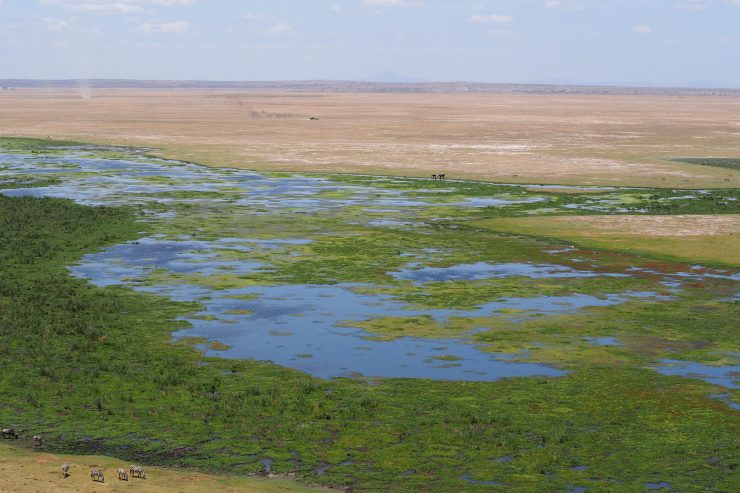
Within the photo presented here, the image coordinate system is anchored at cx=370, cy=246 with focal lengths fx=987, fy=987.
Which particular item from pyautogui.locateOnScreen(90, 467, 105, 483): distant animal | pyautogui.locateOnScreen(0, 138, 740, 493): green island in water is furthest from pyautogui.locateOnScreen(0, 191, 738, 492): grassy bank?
pyautogui.locateOnScreen(90, 467, 105, 483): distant animal

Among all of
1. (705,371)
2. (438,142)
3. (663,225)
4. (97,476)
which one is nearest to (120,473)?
(97,476)

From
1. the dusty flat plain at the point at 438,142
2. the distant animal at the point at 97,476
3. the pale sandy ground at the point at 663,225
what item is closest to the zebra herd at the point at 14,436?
the distant animal at the point at 97,476

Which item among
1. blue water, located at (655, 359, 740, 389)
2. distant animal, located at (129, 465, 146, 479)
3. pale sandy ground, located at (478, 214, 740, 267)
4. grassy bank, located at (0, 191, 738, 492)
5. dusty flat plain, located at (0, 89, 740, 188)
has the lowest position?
grassy bank, located at (0, 191, 738, 492)

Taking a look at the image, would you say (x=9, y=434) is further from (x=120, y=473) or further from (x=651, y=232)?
(x=651, y=232)

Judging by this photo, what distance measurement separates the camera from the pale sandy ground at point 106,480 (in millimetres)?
16891

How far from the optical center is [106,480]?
17312mm

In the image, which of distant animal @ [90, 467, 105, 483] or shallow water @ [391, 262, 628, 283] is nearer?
distant animal @ [90, 467, 105, 483]

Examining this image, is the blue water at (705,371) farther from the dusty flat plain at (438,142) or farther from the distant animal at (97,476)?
the dusty flat plain at (438,142)

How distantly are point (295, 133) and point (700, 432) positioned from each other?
95898 mm

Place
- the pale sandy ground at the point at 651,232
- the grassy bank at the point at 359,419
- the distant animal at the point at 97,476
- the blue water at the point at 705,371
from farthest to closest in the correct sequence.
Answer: the pale sandy ground at the point at 651,232
the blue water at the point at 705,371
the grassy bank at the point at 359,419
the distant animal at the point at 97,476

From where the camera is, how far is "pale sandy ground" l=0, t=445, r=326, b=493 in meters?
16.9

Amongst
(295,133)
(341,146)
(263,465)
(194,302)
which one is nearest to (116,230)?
(194,302)

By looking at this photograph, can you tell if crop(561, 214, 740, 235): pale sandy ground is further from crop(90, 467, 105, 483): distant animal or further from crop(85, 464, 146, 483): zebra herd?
crop(90, 467, 105, 483): distant animal

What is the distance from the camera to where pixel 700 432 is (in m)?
20.6
